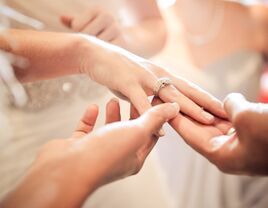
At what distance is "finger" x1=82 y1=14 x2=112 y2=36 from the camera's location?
1.83 ft

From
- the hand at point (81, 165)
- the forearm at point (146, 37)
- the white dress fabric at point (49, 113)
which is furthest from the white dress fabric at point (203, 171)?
the hand at point (81, 165)

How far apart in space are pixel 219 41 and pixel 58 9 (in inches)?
17.5

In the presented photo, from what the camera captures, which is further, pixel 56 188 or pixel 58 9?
pixel 58 9

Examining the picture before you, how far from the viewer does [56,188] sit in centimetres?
34

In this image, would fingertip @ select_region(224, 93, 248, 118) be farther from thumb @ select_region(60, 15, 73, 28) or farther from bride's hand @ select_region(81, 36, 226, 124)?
thumb @ select_region(60, 15, 73, 28)

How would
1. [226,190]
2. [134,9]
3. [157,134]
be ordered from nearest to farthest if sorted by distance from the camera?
[157,134]
[134,9]
[226,190]

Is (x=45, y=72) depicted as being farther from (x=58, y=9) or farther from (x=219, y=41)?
(x=219, y=41)

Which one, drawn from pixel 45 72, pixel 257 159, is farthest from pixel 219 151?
pixel 45 72

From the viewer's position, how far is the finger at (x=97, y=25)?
557 mm

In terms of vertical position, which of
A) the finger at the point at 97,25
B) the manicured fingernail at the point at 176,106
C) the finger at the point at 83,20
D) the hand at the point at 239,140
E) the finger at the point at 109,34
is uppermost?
the finger at the point at 83,20

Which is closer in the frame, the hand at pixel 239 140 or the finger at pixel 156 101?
the hand at pixel 239 140

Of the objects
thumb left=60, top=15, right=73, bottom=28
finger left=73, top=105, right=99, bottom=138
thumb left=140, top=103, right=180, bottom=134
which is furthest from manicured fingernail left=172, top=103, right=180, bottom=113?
thumb left=60, top=15, right=73, bottom=28

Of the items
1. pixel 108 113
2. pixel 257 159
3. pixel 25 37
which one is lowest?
pixel 257 159

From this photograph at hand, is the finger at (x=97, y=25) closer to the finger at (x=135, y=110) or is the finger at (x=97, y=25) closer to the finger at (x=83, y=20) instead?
the finger at (x=83, y=20)
